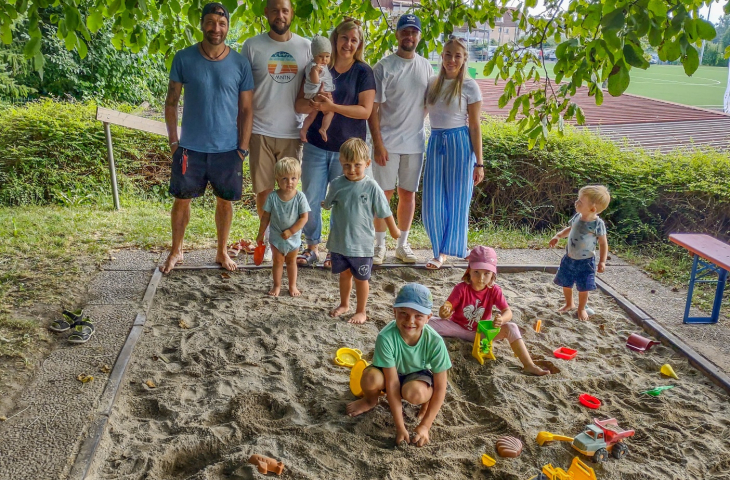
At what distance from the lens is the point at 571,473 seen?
2.75 metres

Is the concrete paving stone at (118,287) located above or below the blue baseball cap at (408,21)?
below

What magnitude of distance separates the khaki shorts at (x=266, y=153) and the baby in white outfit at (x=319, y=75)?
0.30 metres

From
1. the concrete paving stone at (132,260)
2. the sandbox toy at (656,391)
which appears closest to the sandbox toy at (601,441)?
the sandbox toy at (656,391)

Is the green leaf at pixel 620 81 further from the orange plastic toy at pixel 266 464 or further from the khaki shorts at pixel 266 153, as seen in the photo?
the khaki shorts at pixel 266 153

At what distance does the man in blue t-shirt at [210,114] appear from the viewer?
459 centimetres

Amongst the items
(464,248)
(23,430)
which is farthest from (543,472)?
(464,248)

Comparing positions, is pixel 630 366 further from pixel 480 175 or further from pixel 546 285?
pixel 480 175

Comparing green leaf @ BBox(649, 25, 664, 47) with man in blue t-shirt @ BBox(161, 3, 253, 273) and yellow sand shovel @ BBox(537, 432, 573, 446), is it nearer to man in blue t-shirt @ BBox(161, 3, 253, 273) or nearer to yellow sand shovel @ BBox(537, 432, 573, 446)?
yellow sand shovel @ BBox(537, 432, 573, 446)

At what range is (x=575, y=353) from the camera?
13.1 feet

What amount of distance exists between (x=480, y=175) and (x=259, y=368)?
2678 mm

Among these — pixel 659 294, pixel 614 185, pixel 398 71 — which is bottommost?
pixel 659 294

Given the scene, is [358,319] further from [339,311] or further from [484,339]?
[484,339]

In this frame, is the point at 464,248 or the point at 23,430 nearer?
the point at 23,430

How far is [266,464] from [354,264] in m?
1.77
